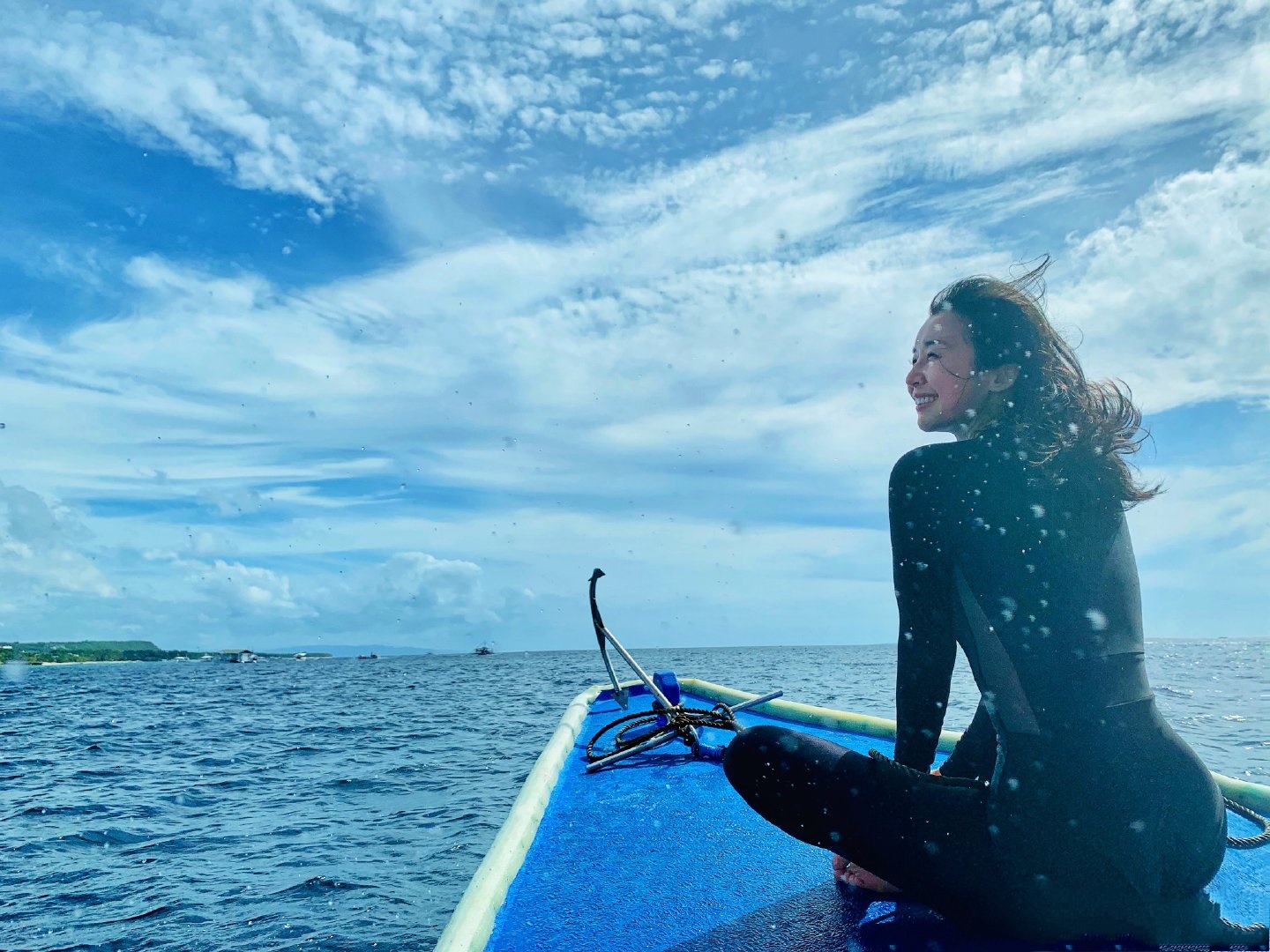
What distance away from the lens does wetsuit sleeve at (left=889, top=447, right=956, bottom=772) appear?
196 centimetres

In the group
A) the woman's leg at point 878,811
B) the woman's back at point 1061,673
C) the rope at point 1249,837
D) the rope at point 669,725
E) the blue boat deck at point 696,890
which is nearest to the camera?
the woman's back at point 1061,673

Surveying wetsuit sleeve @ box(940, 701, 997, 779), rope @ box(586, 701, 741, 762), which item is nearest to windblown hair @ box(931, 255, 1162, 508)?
wetsuit sleeve @ box(940, 701, 997, 779)

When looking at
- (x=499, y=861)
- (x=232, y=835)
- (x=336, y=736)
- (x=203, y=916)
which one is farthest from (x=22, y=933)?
(x=336, y=736)

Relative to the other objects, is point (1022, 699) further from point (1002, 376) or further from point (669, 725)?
point (669, 725)

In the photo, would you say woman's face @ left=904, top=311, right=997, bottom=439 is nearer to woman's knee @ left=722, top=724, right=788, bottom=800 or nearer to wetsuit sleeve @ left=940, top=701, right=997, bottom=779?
wetsuit sleeve @ left=940, top=701, right=997, bottom=779

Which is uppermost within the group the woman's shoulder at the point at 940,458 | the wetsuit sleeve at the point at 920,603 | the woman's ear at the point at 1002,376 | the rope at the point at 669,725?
the woman's ear at the point at 1002,376

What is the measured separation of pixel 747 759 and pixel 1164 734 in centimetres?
104

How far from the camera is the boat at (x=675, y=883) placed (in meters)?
2.34

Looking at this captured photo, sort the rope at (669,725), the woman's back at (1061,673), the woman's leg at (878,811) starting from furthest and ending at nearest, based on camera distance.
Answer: the rope at (669,725) < the woman's leg at (878,811) < the woman's back at (1061,673)

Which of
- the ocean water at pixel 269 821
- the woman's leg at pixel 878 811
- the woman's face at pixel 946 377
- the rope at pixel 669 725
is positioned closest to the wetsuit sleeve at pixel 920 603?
the woman's leg at pixel 878 811

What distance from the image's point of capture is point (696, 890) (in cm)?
278

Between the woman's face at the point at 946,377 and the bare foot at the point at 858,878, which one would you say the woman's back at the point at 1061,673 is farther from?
the bare foot at the point at 858,878

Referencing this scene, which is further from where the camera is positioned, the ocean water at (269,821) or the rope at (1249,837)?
the ocean water at (269,821)

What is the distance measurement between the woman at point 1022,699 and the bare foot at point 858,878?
0.55 meters
